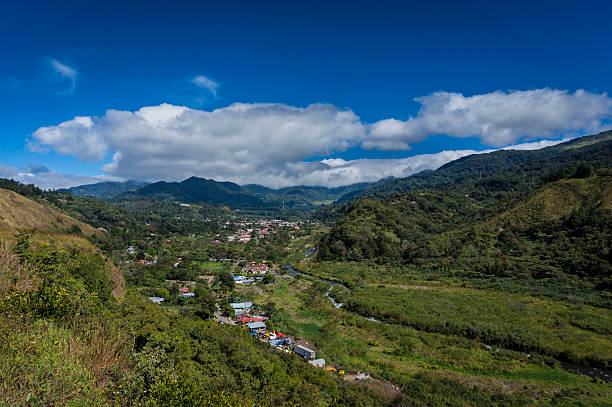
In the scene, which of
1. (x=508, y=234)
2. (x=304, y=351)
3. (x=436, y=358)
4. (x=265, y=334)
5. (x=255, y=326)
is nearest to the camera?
(x=304, y=351)

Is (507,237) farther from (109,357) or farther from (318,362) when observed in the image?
(109,357)

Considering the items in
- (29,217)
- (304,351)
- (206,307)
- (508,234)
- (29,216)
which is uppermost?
(29,216)

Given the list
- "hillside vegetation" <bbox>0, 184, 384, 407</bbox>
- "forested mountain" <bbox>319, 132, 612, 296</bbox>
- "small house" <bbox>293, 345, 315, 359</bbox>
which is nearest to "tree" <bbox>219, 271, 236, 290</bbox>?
"small house" <bbox>293, 345, 315, 359</bbox>

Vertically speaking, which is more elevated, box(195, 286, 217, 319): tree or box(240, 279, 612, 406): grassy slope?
box(195, 286, 217, 319): tree

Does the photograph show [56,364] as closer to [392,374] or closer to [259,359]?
[259,359]

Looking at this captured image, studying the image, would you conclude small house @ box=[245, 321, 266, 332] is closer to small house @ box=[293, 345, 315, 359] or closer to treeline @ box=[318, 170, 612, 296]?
small house @ box=[293, 345, 315, 359]

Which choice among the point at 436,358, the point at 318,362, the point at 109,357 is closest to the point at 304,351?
the point at 318,362

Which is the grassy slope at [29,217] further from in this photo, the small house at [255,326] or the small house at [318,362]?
the small house at [318,362]

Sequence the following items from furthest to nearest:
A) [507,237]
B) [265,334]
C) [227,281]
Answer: [507,237] → [227,281] → [265,334]

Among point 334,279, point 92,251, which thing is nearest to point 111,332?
point 92,251
